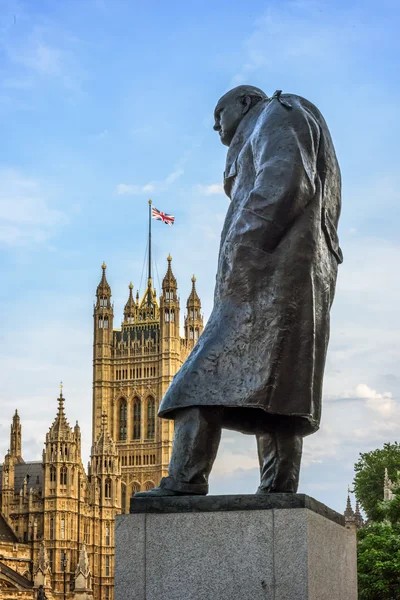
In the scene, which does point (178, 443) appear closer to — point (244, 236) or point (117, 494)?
point (244, 236)

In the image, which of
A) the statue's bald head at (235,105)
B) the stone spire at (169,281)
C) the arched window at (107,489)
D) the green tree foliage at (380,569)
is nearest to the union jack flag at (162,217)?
the stone spire at (169,281)

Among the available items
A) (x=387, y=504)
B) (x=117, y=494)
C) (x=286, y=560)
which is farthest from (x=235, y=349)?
(x=117, y=494)

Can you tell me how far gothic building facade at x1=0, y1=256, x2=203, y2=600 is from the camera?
72.2 metres

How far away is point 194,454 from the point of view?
6.97 metres

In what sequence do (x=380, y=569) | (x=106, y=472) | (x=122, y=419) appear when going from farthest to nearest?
(x=122, y=419), (x=106, y=472), (x=380, y=569)

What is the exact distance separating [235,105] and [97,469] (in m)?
78.1

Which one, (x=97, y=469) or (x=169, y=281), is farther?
(x=169, y=281)

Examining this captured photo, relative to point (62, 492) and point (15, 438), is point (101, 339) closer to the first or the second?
point (15, 438)

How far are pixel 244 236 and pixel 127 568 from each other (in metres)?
2.31

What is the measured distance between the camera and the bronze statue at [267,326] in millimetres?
6996

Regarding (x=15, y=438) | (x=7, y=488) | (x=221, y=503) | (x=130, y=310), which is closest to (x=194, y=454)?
(x=221, y=503)

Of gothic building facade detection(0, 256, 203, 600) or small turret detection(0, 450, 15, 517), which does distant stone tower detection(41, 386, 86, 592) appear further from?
small turret detection(0, 450, 15, 517)

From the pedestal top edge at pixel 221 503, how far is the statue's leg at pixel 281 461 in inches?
23.5

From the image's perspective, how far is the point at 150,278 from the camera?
131m
